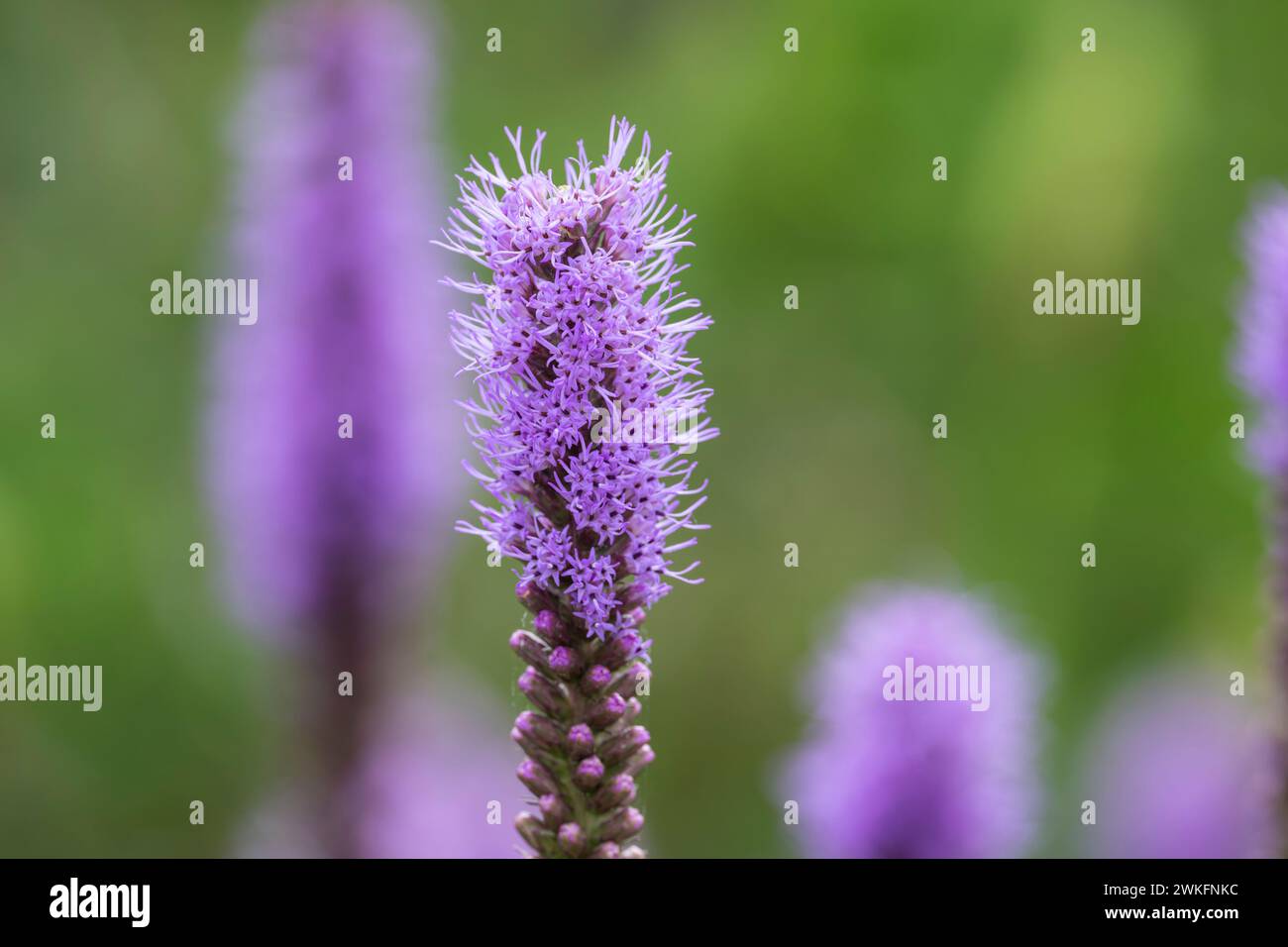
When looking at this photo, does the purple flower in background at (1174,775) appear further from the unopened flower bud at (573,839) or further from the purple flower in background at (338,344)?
the unopened flower bud at (573,839)

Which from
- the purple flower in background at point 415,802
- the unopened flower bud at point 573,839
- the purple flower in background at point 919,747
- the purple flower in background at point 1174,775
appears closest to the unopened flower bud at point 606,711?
the unopened flower bud at point 573,839

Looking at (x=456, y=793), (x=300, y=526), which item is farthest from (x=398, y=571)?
(x=456, y=793)

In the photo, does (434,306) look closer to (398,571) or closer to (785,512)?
(398,571)

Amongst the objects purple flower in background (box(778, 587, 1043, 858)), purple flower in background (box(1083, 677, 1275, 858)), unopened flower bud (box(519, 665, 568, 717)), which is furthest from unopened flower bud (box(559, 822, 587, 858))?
purple flower in background (box(1083, 677, 1275, 858))

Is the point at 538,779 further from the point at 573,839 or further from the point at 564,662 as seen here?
the point at 564,662

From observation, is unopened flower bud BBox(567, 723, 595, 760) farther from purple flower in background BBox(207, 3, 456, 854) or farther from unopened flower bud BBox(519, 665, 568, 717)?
purple flower in background BBox(207, 3, 456, 854)
